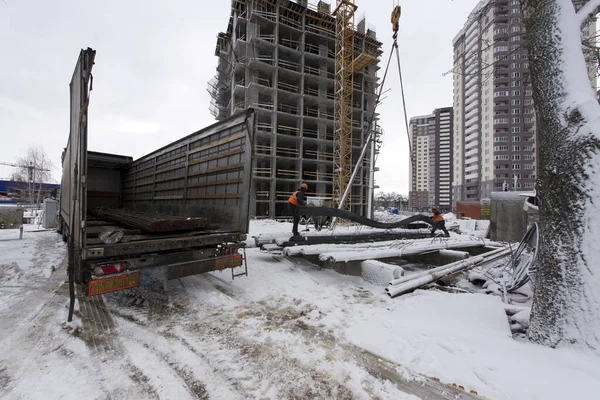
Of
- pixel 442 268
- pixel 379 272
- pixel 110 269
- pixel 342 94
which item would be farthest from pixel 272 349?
pixel 342 94

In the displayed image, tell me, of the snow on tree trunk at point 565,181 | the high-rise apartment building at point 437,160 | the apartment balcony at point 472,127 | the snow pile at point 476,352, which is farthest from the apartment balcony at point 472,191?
the snow on tree trunk at point 565,181

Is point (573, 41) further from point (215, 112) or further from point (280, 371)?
point (215, 112)

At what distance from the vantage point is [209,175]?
19.2 ft

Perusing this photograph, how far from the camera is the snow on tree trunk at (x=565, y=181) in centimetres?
240

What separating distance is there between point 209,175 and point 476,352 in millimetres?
5392

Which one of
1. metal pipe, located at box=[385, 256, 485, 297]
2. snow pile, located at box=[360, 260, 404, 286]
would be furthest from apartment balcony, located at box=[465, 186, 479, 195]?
snow pile, located at box=[360, 260, 404, 286]

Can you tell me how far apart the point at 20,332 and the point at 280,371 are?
3149mm

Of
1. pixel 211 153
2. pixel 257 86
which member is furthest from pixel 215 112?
pixel 211 153

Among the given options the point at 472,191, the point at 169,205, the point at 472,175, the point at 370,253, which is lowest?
the point at 370,253

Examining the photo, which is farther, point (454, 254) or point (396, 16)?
point (454, 254)

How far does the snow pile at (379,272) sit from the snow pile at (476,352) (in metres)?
1.00

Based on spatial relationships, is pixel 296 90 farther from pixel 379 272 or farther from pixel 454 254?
pixel 379 272

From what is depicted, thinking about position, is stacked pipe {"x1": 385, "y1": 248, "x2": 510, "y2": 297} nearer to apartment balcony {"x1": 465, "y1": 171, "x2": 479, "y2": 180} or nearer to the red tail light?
the red tail light

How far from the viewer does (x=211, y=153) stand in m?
5.86
